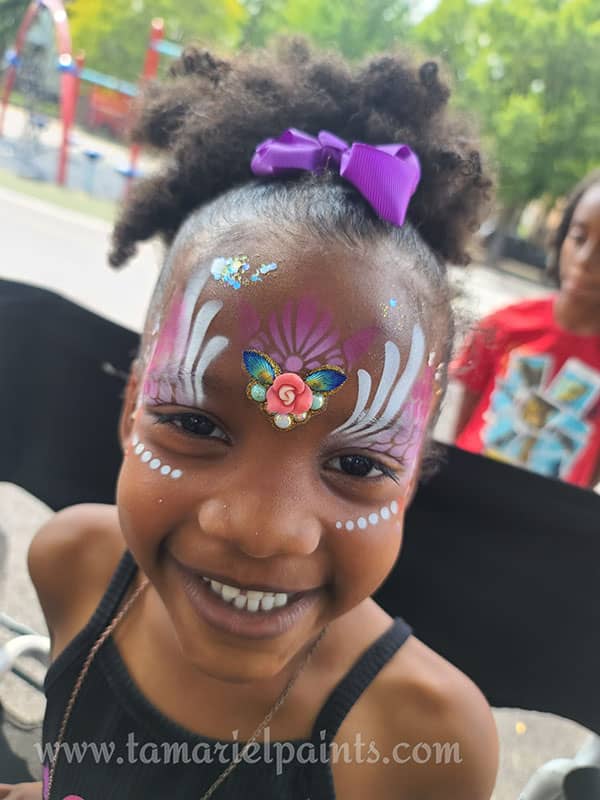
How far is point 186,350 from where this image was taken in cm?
81

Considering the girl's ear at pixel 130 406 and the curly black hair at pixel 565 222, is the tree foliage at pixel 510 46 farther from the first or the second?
the girl's ear at pixel 130 406

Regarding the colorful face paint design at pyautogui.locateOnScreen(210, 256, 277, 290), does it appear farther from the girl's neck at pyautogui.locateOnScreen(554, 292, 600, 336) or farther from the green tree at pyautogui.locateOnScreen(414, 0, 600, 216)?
the green tree at pyautogui.locateOnScreen(414, 0, 600, 216)

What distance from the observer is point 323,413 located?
2.52ft

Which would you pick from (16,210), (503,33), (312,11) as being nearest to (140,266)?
(16,210)

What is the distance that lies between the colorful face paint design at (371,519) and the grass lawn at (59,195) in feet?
21.1

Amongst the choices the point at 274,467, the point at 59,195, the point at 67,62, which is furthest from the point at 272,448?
the point at 67,62

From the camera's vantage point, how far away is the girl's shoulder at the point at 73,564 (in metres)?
1.12

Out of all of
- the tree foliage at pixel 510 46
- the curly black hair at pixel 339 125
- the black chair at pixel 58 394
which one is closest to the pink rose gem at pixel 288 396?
the curly black hair at pixel 339 125

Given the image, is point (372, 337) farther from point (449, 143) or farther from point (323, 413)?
point (449, 143)

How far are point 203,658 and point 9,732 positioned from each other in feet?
2.36

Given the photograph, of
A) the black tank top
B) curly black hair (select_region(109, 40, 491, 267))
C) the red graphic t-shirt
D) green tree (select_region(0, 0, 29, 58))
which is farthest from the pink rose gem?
green tree (select_region(0, 0, 29, 58))

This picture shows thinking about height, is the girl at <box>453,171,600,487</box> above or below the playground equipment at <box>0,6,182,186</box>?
below

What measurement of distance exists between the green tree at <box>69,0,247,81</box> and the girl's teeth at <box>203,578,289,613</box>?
16925 millimetres

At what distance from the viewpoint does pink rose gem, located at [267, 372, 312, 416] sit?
2.45 ft
